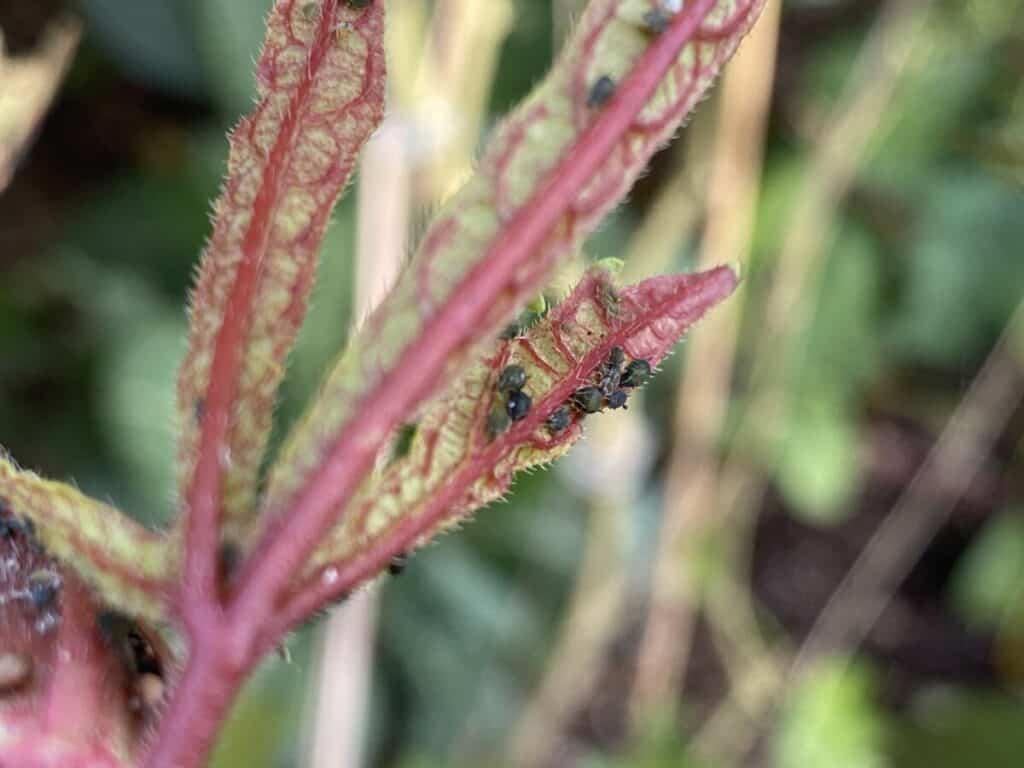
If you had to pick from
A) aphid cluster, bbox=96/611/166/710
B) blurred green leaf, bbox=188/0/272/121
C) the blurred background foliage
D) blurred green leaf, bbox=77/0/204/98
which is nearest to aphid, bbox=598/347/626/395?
aphid cluster, bbox=96/611/166/710

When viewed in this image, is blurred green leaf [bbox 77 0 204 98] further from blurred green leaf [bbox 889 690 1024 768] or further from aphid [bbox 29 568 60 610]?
blurred green leaf [bbox 889 690 1024 768]

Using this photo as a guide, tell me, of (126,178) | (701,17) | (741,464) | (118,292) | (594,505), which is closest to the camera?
(701,17)

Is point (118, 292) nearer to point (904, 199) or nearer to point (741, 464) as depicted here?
point (741, 464)

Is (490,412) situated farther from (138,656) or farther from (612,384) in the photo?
(138,656)

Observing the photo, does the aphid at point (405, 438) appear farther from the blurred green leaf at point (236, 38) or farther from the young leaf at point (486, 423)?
the blurred green leaf at point (236, 38)

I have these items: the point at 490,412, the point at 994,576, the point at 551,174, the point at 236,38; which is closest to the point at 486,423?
the point at 490,412

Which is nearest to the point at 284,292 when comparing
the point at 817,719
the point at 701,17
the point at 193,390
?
the point at 193,390

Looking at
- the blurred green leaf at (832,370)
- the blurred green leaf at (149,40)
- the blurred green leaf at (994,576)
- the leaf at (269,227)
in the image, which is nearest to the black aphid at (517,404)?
the leaf at (269,227)
